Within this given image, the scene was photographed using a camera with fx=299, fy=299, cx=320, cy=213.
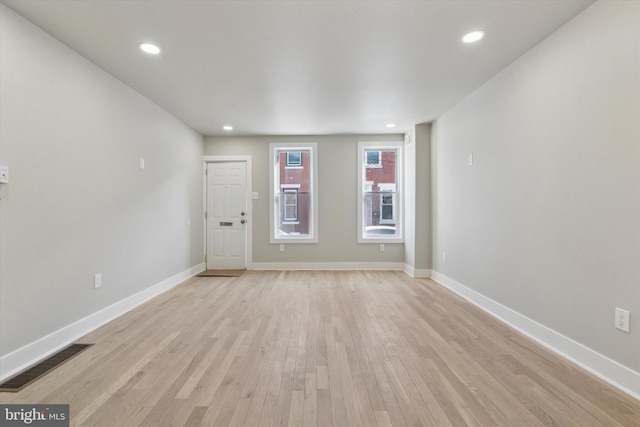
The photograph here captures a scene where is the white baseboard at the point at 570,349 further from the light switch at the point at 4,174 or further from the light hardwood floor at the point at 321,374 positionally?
the light switch at the point at 4,174

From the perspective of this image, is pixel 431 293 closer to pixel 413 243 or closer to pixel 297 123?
pixel 413 243

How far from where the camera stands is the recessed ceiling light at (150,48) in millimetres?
2547

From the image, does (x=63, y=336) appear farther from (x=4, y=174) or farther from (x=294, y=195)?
(x=294, y=195)

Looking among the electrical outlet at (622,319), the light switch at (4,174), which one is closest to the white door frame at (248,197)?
the light switch at (4,174)

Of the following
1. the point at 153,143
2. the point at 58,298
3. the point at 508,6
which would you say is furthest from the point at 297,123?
the point at 58,298

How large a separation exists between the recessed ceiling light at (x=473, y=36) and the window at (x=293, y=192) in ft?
11.3

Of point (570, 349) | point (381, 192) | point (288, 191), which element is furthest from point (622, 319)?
point (288, 191)

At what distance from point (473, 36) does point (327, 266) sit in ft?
13.6

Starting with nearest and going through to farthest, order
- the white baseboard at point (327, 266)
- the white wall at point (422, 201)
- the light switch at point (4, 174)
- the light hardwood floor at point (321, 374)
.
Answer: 1. the light hardwood floor at point (321, 374)
2. the light switch at point (4, 174)
3. the white wall at point (422, 201)
4. the white baseboard at point (327, 266)

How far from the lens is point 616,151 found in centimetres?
190

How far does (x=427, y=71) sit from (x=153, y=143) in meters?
3.42

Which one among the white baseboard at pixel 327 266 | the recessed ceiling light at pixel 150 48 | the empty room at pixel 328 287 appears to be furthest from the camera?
the white baseboard at pixel 327 266

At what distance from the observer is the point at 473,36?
242 cm

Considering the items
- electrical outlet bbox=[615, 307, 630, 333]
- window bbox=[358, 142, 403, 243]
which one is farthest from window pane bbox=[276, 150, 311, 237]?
electrical outlet bbox=[615, 307, 630, 333]
